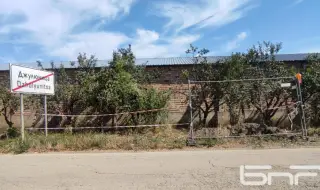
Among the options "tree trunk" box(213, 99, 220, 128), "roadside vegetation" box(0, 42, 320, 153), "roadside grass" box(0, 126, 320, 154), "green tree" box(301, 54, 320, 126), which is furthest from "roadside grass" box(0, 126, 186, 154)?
"green tree" box(301, 54, 320, 126)

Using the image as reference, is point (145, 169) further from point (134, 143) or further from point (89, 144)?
point (89, 144)

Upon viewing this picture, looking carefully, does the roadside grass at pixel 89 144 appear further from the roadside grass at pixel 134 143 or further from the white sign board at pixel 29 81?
the white sign board at pixel 29 81

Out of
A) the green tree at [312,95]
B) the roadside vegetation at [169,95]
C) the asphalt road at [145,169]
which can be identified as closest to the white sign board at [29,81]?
the roadside vegetation at [169,95]

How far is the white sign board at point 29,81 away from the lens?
1145 cm

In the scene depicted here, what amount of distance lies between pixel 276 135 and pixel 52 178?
6.67m

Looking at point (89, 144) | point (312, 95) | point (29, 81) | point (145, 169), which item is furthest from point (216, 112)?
point (145, 169)

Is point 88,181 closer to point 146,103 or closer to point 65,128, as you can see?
point 146,103

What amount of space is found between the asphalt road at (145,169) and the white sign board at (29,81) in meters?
2.60

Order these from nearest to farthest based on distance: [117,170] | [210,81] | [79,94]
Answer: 1. [117,170]
2. [210,81]
3. [79,94]

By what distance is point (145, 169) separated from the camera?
775 centimetres

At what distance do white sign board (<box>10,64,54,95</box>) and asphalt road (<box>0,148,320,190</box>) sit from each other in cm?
260

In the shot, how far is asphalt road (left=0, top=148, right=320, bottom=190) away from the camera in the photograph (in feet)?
21.3

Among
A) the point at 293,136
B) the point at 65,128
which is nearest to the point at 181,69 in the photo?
the point at 65,128

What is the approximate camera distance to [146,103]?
13.7 m
